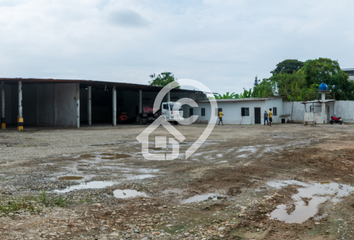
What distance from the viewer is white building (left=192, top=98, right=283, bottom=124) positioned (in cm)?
3316

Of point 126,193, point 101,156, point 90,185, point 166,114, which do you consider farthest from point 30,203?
point 166,114

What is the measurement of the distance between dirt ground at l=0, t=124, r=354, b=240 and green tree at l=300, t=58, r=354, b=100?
34.5 meters

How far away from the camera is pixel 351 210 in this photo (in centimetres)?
517

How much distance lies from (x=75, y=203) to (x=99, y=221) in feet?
3.51

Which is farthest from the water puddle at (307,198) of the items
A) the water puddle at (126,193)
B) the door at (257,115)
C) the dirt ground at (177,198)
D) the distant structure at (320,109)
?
the door at (257,115)

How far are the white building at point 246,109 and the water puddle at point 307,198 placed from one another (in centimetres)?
2645

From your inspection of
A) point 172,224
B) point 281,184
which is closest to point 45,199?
point 172,224

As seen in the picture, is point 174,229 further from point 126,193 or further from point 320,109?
point 320,109

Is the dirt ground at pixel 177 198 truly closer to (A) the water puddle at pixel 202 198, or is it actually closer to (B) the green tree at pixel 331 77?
(A) the water puddle at pixel 202 198

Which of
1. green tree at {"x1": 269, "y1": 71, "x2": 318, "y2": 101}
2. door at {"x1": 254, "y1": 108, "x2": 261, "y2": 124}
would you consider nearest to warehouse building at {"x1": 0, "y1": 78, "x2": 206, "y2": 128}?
door at {"x1": 254, "y1": 108, "x2": 261, "y2": 124}

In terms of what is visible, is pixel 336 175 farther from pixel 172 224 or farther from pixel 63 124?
pixel 63 124

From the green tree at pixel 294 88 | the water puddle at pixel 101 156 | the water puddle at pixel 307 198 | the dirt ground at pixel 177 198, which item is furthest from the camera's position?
the green tree at pixel 294 88

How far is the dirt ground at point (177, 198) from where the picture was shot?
14.3ft

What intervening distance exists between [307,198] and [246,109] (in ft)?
94.8
